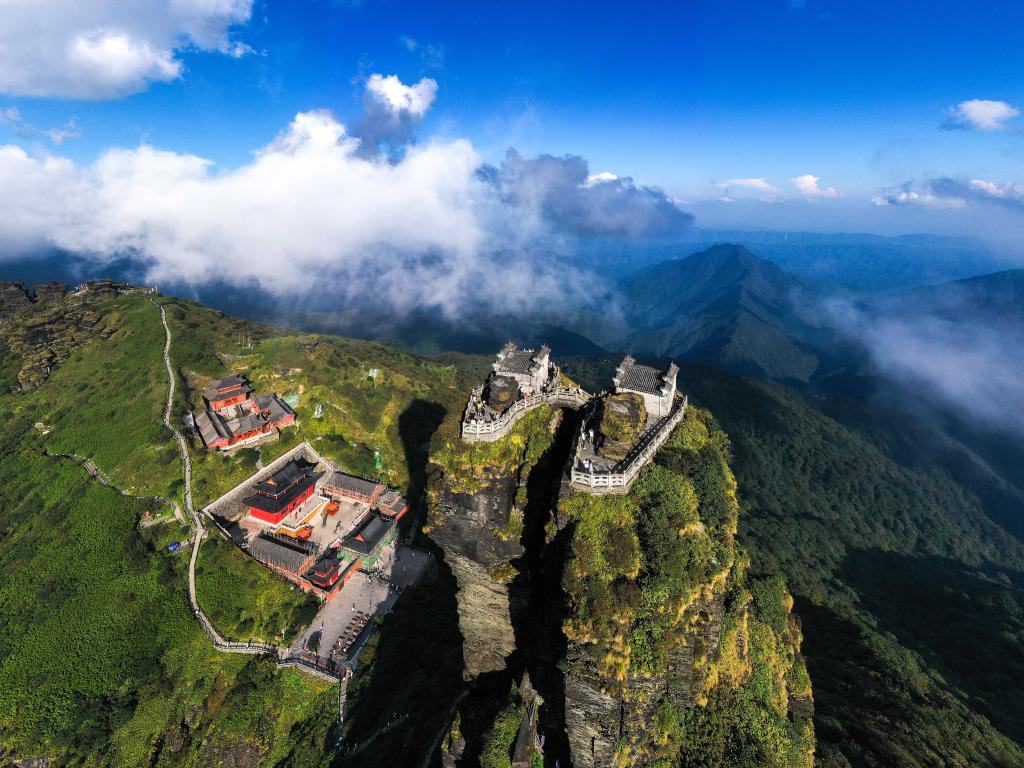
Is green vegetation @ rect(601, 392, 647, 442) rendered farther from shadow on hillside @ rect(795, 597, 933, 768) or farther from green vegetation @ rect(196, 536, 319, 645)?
green vegetation @ rect(196, 536, 319, 645)

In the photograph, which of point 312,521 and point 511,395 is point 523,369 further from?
point 312,521

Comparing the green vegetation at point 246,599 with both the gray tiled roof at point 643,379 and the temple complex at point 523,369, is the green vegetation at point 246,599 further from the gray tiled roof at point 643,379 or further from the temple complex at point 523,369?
the gray tiled roof at point 643,379

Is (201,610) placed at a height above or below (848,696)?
above

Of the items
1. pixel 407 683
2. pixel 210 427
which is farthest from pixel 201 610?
pixel 210 427

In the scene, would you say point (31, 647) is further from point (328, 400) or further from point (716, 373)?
point (716, 373)

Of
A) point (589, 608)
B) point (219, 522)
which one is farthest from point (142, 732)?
point (589, 608)

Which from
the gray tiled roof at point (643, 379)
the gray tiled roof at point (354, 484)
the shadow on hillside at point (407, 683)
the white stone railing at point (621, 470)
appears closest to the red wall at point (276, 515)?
the gray tiled roof at point (354, 484)
